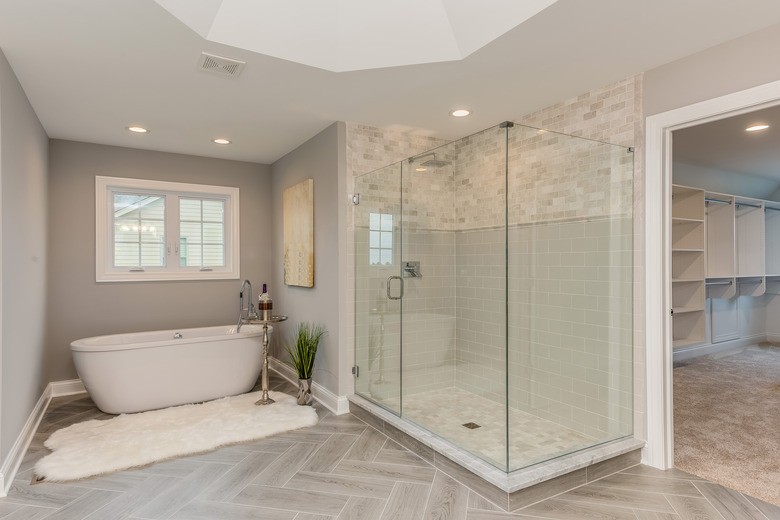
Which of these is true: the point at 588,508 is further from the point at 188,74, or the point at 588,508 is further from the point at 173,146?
the point at 173,146

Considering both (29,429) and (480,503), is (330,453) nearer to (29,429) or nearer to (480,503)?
(480,503)

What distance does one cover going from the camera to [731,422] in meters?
3.38

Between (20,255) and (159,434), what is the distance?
1457 millimetres

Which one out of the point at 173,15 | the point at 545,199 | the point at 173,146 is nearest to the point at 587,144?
the point at 545,199

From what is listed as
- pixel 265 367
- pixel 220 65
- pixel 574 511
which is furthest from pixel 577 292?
pixel 265 367

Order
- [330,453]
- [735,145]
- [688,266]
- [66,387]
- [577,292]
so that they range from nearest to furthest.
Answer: [577,292] < [330,453] < [66,387] < [735,145] < [688,266]

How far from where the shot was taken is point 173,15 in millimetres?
2041

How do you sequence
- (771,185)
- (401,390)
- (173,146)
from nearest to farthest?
(401,390), (173,146), (771,185)

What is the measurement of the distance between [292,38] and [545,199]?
170 centimetres

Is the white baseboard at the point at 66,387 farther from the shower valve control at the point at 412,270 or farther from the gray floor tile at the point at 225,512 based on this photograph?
the shower valve control at the point at 412,270

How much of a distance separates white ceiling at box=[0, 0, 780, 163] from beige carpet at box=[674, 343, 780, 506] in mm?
2328

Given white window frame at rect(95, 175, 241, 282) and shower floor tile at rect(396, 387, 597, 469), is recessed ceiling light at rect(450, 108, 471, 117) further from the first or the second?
white window frame at rect(95, 175, 241, 282)

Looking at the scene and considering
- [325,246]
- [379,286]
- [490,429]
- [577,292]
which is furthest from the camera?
[325,246]

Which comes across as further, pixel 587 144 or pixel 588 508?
pixel 587 144
